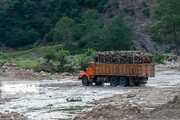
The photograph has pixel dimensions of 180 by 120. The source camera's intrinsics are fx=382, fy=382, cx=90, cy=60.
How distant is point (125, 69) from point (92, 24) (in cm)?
6103

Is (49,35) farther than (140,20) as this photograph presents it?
Yes

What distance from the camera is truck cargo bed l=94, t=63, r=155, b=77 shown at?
27.2m

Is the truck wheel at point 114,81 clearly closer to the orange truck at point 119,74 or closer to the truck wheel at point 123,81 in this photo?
the orange truck at point 119,74

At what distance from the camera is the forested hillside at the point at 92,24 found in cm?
7706

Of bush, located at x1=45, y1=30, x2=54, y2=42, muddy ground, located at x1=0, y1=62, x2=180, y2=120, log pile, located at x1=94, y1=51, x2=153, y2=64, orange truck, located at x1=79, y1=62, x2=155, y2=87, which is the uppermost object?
bush, located at x1=45, y1=30, x2=54, y2=42

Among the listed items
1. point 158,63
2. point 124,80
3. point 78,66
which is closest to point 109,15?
point 158,63

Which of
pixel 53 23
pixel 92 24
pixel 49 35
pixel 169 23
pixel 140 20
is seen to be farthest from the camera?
pixel 53 23

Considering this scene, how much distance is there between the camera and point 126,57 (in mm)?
27781

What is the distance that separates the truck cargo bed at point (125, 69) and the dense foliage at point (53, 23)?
161 ft

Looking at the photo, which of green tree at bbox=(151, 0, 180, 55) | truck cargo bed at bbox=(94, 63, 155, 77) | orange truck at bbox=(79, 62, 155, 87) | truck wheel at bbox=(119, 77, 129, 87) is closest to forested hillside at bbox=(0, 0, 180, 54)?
green tree at bbox=(151, 0, 180, 55)

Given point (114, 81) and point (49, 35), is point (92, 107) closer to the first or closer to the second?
point (114, 81)

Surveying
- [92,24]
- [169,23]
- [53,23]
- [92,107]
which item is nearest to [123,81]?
[92,107]

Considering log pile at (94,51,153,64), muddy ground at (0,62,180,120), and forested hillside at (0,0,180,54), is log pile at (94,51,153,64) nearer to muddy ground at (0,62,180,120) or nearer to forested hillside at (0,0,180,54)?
muddy ground at (0,62,180,120)

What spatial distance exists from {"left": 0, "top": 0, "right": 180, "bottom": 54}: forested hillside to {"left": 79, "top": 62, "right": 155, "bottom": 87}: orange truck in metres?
44.3
